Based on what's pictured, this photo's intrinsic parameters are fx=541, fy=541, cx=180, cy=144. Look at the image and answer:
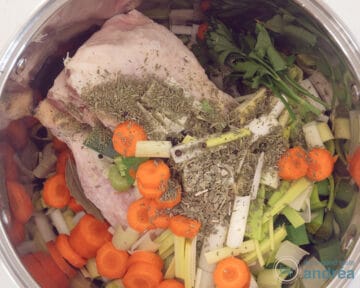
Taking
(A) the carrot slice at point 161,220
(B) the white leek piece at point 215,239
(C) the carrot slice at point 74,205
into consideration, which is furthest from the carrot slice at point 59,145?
(B) the white leek piece at point 215,239

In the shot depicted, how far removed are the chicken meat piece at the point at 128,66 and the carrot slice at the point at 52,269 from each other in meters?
0.33

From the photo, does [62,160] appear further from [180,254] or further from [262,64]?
[262,64]

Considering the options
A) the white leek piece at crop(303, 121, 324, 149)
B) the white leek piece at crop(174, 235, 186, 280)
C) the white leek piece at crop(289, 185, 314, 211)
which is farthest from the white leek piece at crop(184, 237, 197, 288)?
the white leek piece at crop(303, 121, 324, 149)

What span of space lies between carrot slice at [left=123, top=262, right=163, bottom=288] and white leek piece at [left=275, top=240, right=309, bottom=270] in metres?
0.28

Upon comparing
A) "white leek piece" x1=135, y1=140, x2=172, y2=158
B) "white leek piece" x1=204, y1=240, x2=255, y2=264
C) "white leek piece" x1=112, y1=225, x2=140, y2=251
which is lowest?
"white leek piece" x1=112, y1=225, x2=140, y2=251

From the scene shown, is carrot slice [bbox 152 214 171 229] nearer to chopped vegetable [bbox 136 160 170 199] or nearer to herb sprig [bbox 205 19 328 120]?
chopped vegetable [bbox 136 160 170 199]

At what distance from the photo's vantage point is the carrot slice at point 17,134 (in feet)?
3.99

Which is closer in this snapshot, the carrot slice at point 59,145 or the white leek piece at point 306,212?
the white leek piece at point 306,212

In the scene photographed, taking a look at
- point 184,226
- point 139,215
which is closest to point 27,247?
point 139,215

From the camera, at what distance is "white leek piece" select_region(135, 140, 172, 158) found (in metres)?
1.15

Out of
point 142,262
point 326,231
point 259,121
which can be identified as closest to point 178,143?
point 259,121

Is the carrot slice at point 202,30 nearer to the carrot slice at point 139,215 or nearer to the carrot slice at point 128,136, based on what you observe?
the carrot slice at point 128,136

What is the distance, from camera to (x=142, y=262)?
4.08 feet

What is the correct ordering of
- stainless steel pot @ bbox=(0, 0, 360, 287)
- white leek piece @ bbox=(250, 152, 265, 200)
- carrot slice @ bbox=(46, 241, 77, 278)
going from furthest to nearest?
carrot slice @ bbox=(46, 241, 77, 278), white leek piece @ bbox=(250, 152, 265, 200), stainless steel pot @ bbox=(0, 0, 360, 287)
